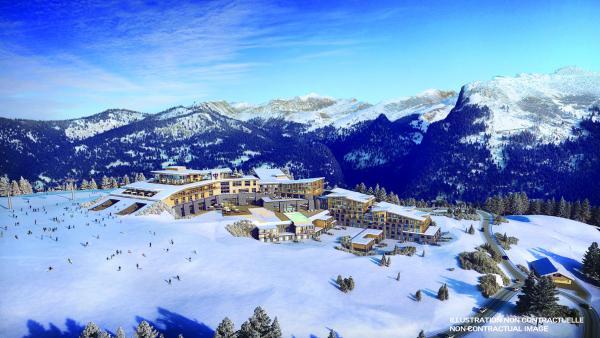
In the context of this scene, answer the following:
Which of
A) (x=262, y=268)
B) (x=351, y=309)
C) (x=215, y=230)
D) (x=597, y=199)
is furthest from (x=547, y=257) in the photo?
(x=597, y=199)

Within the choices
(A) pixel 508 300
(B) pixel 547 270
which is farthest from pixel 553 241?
(A) pixel 508 300

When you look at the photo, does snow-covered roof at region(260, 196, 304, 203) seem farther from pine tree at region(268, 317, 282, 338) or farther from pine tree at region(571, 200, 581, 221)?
pine tree at region(571, 200, 581, 221)

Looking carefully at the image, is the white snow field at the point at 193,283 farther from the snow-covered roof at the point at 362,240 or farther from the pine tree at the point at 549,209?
the pine tree at the point at 549,209

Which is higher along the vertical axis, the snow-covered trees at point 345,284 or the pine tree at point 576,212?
the snow-covered trees at point 345,284

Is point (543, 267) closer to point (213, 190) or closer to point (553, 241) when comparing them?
point (553, 241)

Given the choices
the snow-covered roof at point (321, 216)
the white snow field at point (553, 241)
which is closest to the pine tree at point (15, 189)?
the snow-covered roof at point (321, 216)

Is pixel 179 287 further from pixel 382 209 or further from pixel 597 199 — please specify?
pixel 597 199
